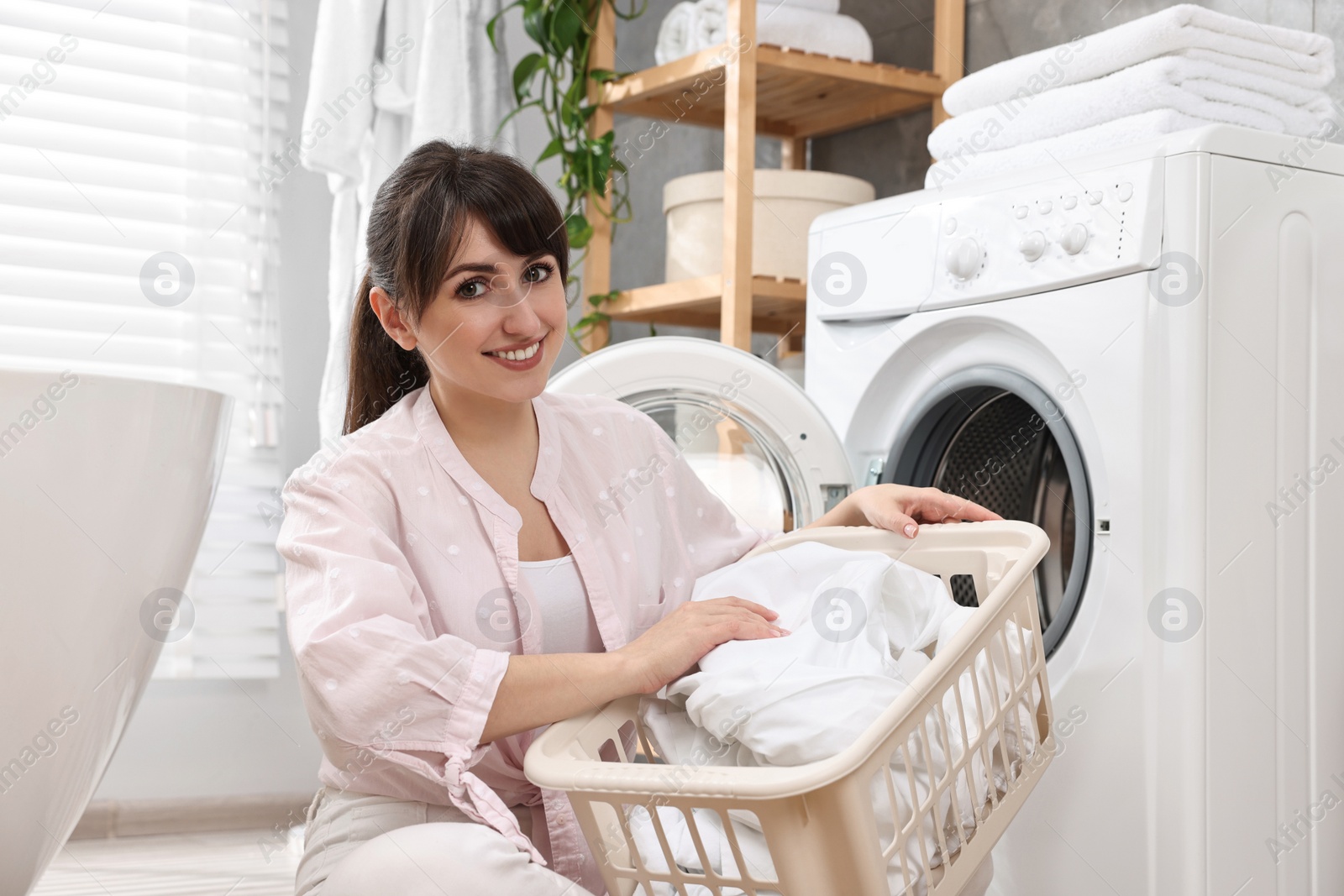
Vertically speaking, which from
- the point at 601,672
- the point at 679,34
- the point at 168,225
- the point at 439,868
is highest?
the point at 679,34

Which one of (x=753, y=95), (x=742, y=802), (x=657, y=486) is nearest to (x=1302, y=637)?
(x=657, y=486)

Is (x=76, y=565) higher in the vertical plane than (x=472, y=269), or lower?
lower

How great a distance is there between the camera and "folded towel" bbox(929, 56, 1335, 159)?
1354 millimetres

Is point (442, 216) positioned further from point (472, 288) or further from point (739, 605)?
point (739, 605)

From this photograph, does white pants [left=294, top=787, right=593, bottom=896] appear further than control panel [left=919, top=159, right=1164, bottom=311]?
No

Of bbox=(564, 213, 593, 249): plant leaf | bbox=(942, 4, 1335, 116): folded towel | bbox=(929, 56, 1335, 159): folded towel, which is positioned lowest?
bbox=(564, 213, 593, 249): plant leaf

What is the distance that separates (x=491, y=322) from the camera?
1.08 meters

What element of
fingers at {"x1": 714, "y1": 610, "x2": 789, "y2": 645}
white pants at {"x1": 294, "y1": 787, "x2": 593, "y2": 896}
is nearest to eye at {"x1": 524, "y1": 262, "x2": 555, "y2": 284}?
fingers at {"x1": 714, "y1": 610, "x2": 789, "y2": 645}

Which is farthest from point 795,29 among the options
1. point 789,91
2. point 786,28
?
point 789,91

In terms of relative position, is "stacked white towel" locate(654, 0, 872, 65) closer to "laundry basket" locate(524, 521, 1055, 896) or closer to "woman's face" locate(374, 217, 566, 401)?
"woman's face" locate(374, 217, 566, 401)

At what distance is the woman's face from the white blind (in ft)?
3.92

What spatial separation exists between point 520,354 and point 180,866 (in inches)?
50.1

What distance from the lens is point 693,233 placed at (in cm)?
208

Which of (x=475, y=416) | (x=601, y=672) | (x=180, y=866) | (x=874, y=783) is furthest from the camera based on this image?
(x=180, y=866)
